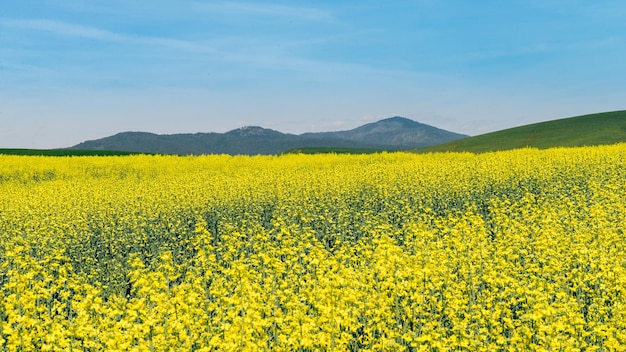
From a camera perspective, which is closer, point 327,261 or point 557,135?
point 327,261

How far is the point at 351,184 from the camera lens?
27.8 metres

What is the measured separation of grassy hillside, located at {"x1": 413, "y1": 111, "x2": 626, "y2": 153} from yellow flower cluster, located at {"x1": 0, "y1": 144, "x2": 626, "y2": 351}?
55.8 meters

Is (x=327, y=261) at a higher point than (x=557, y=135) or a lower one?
lower

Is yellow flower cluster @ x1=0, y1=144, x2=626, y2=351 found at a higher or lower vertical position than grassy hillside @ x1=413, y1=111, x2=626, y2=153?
lower

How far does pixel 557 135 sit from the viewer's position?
3649 inches

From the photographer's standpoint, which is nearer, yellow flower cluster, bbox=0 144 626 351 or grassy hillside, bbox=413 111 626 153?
yellow flower cluster, bbox=0 144 626 351

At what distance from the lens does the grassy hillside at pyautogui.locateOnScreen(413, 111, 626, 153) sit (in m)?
84.7

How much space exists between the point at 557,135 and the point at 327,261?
92.9 m

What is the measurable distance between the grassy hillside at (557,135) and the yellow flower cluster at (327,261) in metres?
55.8

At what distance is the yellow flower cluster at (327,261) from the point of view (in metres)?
8.31

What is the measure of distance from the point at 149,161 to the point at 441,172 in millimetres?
29463

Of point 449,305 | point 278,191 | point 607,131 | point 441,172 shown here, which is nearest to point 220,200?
point 278,191

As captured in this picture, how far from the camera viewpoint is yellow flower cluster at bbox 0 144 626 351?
327 inches

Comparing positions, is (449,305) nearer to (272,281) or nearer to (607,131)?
(272,281)
